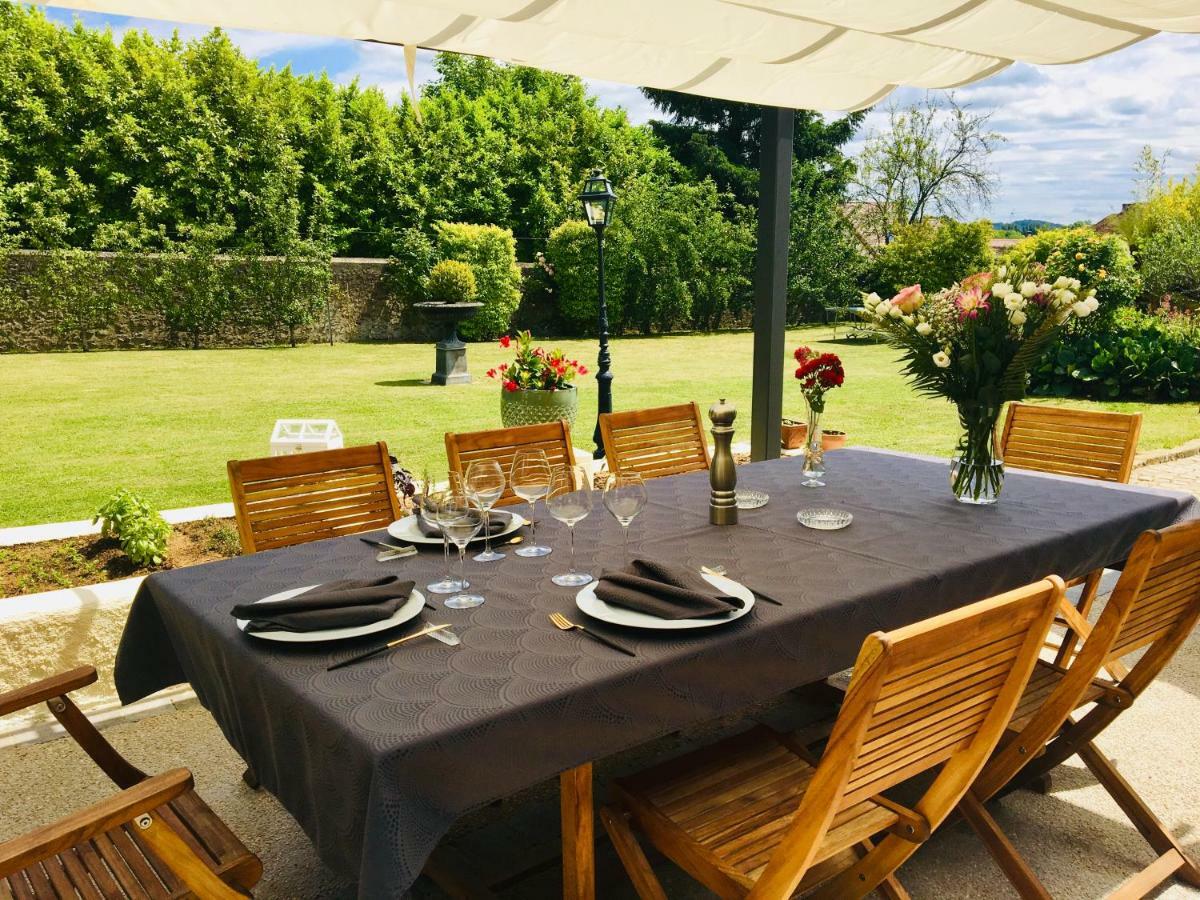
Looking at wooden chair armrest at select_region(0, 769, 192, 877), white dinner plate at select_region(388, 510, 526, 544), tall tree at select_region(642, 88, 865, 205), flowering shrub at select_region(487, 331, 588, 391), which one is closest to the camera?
wooden chair armrest at select_region(0, 769, 192, 877)

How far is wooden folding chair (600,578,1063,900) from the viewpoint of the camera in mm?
1205

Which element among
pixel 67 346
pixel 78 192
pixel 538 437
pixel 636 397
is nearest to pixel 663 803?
pixel 538 437

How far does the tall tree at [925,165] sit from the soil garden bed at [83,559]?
19403 millimetres

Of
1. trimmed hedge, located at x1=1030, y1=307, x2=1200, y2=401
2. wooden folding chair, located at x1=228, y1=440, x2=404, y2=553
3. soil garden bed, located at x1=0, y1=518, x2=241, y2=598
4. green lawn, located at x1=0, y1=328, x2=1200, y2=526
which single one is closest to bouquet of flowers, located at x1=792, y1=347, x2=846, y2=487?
wooden folding chair, located at x1=228, y1=440, x2=404, y2=553

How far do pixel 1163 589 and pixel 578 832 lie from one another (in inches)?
47.7

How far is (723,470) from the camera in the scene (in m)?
2.20

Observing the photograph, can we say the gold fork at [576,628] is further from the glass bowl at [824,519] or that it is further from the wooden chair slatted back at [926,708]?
the glass bowl at [824,519]

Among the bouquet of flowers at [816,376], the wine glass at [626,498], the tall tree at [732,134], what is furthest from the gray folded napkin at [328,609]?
the tall tree at [732,134]

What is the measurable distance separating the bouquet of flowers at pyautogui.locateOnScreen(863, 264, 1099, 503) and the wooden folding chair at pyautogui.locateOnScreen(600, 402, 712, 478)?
91 cm

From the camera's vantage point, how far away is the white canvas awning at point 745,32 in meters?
2.08

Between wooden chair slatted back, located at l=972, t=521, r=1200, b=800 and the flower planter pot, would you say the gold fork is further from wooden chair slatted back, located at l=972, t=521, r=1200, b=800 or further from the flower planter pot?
the flower planter pot

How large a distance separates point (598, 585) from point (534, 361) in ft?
15.3

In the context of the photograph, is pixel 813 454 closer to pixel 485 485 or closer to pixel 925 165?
pixel 485 485

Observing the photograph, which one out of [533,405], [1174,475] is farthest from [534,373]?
[1174,475]
